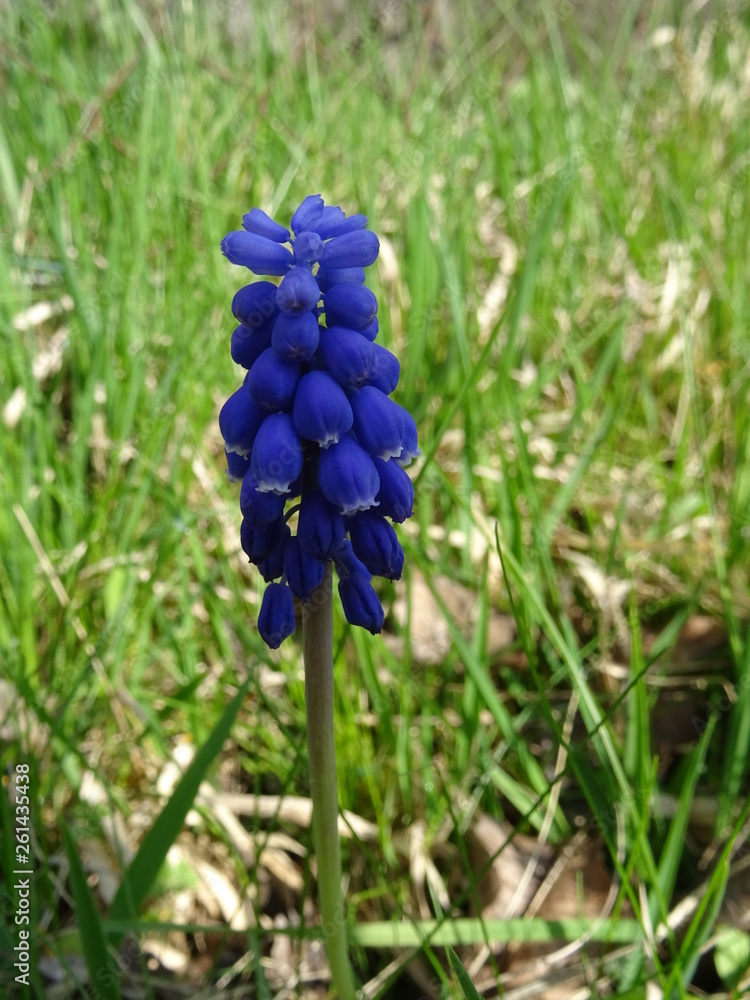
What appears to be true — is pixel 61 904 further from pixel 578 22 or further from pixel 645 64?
pixel 578 22

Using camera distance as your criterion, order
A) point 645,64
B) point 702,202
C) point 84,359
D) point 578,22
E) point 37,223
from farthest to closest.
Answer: point 578,22
point 645,64
point 702,202
point 37,223
point 84,359

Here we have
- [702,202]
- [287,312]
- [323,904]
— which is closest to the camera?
[287,312]

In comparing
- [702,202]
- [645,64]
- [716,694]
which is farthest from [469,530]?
[645,64]

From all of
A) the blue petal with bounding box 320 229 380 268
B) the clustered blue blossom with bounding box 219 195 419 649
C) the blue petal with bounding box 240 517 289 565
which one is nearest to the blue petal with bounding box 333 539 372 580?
the clustered blue blossom with bounding box 219 195 419 649

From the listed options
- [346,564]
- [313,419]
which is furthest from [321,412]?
[346,564]

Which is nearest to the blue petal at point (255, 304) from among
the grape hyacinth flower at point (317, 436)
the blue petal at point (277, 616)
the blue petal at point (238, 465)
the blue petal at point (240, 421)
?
the grape hyacinth flower at point (317, 436)

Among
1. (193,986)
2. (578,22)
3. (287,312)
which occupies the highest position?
(578,22)

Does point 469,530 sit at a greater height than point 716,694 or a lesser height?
greater
